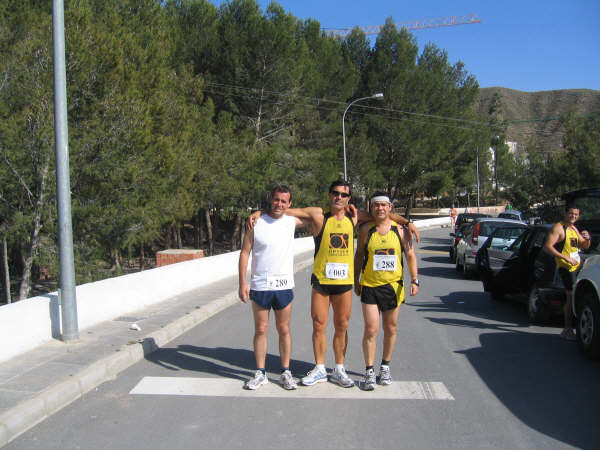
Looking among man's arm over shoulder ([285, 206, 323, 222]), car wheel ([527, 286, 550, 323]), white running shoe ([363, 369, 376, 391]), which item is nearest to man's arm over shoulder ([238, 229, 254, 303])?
man's arm over shoulder ([285, 206, 323, 222])

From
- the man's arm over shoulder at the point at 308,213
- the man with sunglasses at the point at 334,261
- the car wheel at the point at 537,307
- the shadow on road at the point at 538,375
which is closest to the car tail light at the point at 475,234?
the shadow on road at the point at 538,375

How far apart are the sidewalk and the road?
12cm

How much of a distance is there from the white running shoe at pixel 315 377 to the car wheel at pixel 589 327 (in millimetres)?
3142

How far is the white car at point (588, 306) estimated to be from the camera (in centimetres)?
629

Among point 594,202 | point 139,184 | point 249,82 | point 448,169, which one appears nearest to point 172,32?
point 249,82

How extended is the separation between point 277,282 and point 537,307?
479 centimetres

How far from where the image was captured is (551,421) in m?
4.47

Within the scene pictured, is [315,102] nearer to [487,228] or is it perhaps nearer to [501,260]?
[487,228]

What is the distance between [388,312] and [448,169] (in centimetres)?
4567

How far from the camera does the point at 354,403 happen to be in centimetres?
489

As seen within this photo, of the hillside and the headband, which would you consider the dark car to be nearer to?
the headband

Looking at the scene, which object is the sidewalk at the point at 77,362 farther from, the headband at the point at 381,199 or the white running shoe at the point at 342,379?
the headband at the point at 381,199

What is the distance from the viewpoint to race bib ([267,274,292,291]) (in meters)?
5.13

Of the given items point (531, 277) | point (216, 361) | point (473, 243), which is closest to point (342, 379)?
point (216, 361)
